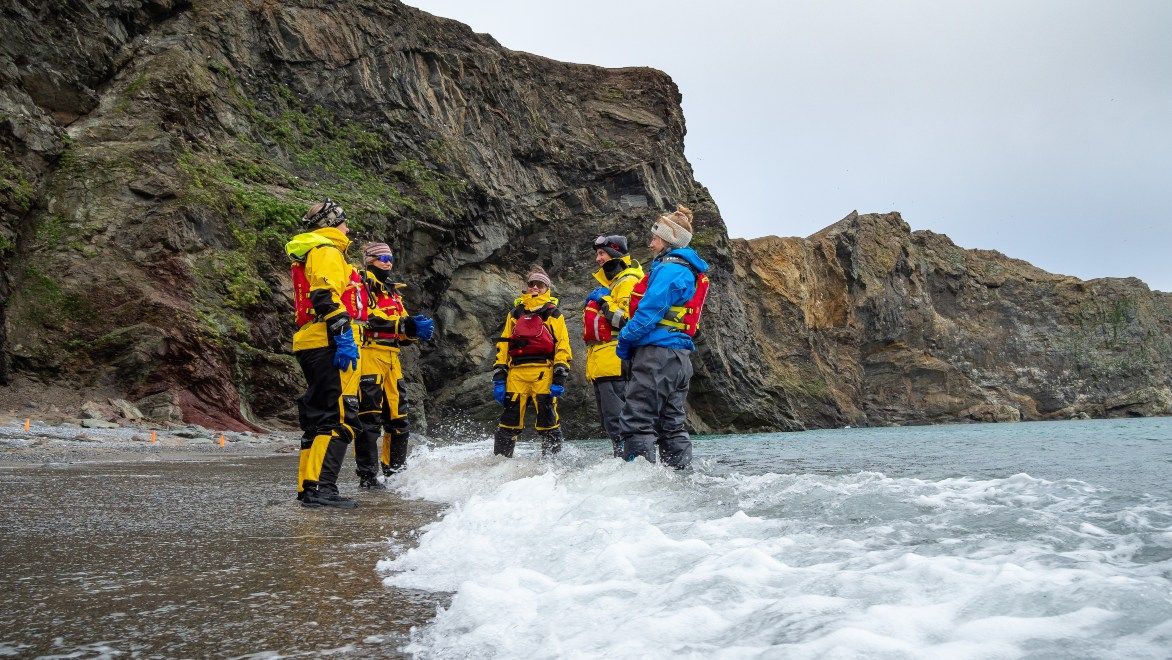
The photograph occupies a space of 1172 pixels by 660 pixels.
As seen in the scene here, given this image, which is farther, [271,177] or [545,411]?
[271,177]

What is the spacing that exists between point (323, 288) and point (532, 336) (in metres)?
3.00

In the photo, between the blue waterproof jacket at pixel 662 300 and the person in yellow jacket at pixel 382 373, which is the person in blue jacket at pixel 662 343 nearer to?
the blue waterproof jacket at pixel 662 300

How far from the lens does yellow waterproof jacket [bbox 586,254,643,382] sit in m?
6.90

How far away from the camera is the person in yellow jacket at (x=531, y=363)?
7605mm

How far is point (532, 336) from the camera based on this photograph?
24.9 ft

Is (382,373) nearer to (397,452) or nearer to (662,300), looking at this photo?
(397,452)

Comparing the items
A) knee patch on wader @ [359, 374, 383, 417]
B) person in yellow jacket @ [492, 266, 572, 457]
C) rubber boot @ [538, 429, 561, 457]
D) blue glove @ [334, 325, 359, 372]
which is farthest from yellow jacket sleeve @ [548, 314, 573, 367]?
blue glove @ [334, 325, 359, 372]

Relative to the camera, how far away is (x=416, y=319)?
6707 millimetres

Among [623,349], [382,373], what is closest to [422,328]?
[382,373]

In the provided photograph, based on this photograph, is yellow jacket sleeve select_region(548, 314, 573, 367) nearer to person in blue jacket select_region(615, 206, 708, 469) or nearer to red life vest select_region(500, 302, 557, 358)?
red life vest select_region(500, 302, 557, 358)

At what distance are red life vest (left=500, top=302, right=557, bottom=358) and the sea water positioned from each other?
3313 mm

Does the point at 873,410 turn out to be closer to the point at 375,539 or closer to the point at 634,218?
the point at 634,218

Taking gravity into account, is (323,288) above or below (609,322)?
above

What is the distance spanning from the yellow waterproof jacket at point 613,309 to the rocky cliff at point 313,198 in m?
9.19
